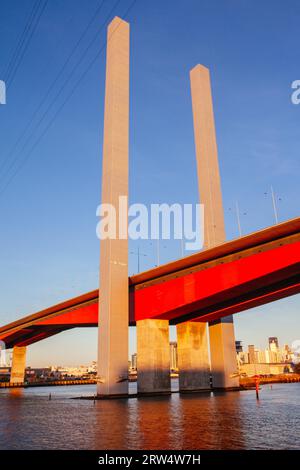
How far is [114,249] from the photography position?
167 feet

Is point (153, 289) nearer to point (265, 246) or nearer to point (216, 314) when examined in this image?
point (216, 314)

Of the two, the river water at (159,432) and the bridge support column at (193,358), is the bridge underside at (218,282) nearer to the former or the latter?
the bridge support column at (193,358)

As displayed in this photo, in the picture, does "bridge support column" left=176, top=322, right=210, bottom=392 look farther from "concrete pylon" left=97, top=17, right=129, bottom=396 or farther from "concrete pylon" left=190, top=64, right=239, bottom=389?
"concrete pylon" left=97, top=17, right=129, bottom=396

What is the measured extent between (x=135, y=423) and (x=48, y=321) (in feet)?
163

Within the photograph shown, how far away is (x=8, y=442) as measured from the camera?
19.2 meters

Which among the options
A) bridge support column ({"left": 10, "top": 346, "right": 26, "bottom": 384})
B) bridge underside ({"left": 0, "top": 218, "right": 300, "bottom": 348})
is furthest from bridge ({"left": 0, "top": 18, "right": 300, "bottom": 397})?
bridge support column ({"left": 10, "top": 346, "right": 26, "bottom": 384})

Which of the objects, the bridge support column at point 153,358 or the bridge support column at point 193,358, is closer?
the bridge support column at point 153,358

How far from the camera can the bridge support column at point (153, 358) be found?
177ft

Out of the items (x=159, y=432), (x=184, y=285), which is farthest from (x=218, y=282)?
(x=159, y=432)

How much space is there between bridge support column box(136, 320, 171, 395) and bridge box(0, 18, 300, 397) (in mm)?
121

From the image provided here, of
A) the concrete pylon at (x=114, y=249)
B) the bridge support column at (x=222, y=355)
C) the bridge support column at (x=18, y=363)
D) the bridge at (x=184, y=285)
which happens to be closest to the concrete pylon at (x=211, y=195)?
A: the bridge support column at (x=222, y=355)

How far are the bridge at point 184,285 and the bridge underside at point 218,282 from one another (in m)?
0.10

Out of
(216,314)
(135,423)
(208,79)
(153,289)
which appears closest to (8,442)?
(135,423)

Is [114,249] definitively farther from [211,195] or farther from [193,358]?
[193,358]
